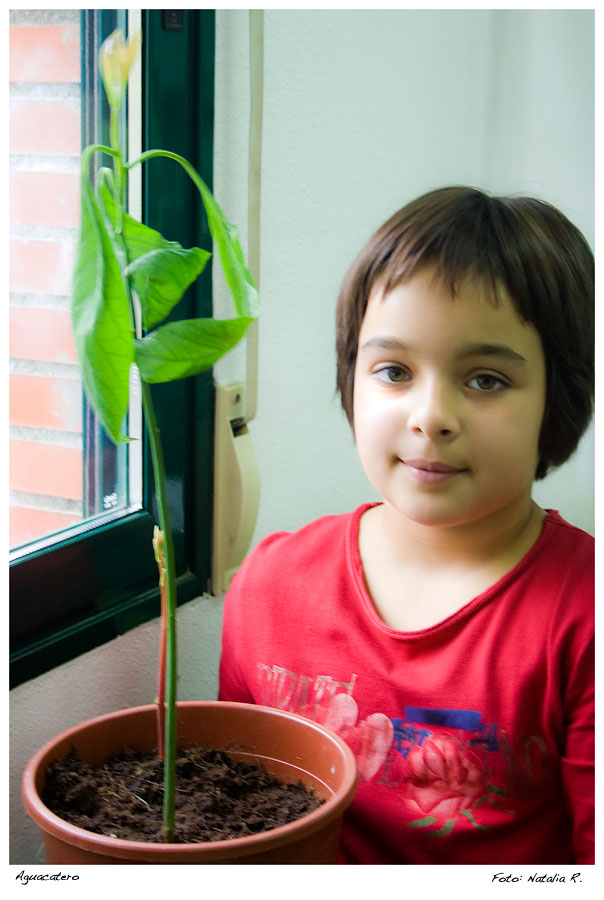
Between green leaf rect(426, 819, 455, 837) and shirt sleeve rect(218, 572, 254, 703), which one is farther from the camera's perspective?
shirt sleeve rect(218, 572, 254, 703)

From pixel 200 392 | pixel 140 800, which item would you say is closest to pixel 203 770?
pixel 140 800

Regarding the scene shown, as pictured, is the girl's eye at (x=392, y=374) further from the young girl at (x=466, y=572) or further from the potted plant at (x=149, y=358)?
the potted plant at (x=149, y=358)

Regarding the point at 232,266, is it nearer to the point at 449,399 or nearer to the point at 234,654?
the point at 449,399

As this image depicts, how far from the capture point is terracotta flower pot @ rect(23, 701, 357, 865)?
0.60 metres

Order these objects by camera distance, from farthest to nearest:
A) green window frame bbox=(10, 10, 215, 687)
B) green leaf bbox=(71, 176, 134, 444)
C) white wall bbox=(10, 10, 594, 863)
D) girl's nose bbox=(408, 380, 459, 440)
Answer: white wall bbox=(10, 10, 594, 863) < green window frame bbox=(10, 10, 215, 687) < girl's nose bbox=(408, 380, 459, 440) < green leaf bbox=(71, 176, 134, 444)

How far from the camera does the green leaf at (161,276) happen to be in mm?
625

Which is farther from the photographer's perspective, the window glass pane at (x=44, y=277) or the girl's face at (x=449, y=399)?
the window glass pane at (x=44, y=277)

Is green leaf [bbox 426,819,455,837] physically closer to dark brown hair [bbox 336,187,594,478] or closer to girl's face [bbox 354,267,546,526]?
girl's face [bbox 354,267,546,526]

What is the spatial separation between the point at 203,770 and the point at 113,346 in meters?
0.36

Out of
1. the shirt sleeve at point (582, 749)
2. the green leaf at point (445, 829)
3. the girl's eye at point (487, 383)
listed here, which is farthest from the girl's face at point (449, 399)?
the green leaf at point (445, 829)

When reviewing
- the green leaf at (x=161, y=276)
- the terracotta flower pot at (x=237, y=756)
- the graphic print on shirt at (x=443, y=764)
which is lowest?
the graphic print on shirt at (x=443, y=764)

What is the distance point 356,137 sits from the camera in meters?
1.22

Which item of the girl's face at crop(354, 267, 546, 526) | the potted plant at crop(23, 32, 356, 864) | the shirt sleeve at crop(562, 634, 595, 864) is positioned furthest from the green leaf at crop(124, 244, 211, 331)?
the shirt sleeve at crop(562, 634, 595, 864)
